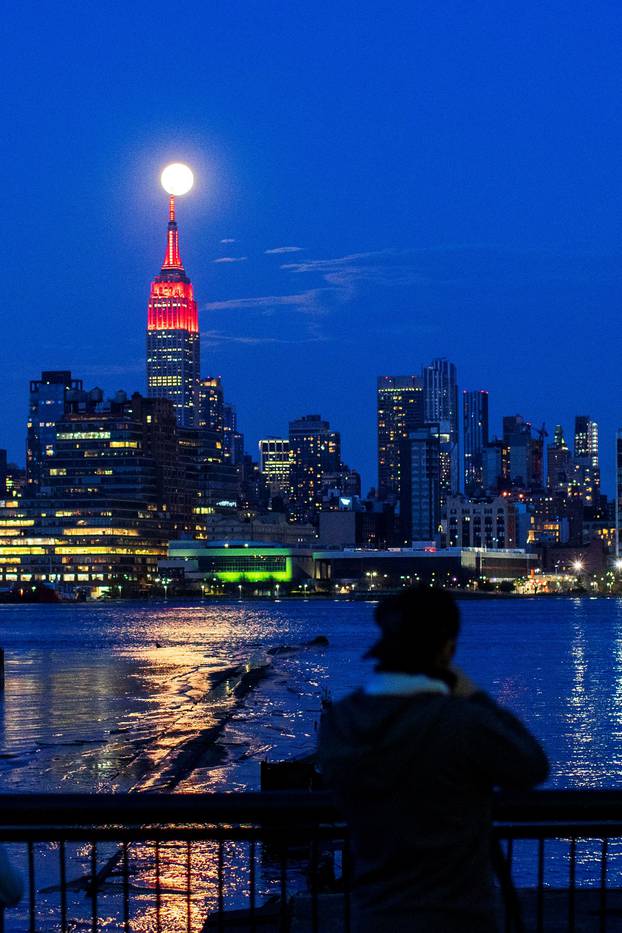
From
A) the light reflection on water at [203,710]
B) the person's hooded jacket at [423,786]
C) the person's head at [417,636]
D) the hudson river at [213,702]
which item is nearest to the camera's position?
the person's hooded jacket at [423,786]

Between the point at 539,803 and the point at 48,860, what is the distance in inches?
721

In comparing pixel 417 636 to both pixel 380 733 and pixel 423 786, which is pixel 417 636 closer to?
pixel 380 733

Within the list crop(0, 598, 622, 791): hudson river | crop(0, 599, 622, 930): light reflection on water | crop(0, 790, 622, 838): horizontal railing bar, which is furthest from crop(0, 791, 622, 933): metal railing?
crop(0, 598, 622, 791): hudson river

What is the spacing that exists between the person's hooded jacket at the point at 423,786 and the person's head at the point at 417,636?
0.07 m

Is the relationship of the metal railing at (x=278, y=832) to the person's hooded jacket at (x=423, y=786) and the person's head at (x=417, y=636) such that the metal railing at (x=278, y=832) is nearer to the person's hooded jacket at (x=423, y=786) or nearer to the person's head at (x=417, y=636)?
the person's hooded jacket at (x=423, y=786)

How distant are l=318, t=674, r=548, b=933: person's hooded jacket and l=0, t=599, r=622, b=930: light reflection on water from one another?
49.7 ft

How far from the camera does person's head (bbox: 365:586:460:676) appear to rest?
18.8 feet

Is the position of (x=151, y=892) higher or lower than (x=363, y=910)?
lower

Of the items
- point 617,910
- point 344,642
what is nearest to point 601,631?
point 344,642

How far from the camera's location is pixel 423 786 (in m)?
5.60

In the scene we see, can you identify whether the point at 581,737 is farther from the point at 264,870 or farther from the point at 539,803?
the point at 539,803

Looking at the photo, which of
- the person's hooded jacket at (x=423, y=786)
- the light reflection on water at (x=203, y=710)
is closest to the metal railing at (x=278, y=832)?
the person's hooded jacket at (x=423, y=786)

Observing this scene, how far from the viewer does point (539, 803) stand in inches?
324

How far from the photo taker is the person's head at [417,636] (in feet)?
18.8
